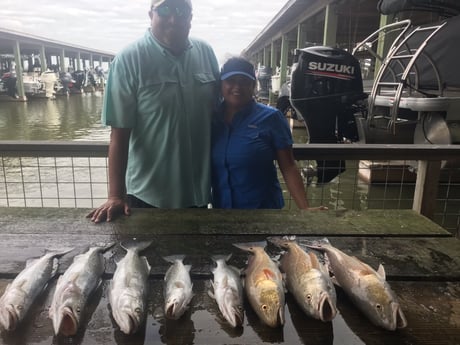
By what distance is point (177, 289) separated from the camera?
1.36 meters

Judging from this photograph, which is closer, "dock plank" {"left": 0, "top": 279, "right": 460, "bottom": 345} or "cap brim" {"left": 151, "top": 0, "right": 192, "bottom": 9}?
"dock plank" {"left": 0, "top": 279, "right": 460, "bottom": 345}

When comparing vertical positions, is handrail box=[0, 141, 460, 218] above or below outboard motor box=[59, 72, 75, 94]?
above

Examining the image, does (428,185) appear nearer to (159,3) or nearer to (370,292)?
(370,292)

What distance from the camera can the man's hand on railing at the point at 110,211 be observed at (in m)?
2.07

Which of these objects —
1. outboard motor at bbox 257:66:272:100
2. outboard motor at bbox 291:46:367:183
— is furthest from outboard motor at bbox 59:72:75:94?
outboard motor at bbox 291:46:367:183

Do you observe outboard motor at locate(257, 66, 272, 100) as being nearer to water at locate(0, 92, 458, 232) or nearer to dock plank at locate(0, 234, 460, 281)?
water at locate(0, 92, 458, 232)

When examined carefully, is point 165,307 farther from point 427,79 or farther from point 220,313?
point 427,79

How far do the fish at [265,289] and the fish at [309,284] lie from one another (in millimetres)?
48

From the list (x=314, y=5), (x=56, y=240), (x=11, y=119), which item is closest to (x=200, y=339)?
(x=56, y=240)

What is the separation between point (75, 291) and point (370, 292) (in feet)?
3.13

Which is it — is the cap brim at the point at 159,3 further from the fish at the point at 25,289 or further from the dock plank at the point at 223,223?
the fish at the point at 25,289

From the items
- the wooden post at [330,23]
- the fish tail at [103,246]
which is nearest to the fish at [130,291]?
the fish tail at [103,246]

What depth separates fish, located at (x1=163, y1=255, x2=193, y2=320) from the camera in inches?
50.1

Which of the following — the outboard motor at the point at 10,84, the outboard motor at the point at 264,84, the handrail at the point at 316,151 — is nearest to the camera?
the handrail at the point at 316,151
